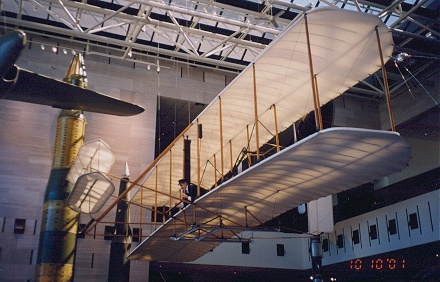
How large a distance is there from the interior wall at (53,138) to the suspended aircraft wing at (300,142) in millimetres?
4272

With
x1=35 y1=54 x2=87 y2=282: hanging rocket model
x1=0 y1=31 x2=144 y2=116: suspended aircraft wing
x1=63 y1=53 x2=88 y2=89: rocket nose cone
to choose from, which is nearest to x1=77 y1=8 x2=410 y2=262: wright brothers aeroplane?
x1=0 y1=31 x2=144 y2=116: suspended aircraft wing

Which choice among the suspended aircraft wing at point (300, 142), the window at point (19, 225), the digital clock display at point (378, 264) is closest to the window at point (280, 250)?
the digital clock display at point (378, 264)

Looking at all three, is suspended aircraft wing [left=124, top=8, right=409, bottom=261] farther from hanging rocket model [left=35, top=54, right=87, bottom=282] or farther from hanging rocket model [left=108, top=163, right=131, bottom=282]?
hanging rocket model [left=35, top=54, right=87, bottom=282]

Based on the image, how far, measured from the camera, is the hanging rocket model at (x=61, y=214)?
443 inches

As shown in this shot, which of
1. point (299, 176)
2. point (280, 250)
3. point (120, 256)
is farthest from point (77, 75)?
point (280, 250)

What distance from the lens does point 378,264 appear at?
19.4 meters

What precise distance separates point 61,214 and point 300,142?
24.3 feet

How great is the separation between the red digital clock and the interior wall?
9.58 m

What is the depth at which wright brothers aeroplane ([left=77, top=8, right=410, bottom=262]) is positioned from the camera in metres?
7.46

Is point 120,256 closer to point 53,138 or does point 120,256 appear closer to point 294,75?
point 53,138

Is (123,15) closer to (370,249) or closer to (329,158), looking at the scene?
(329,158)

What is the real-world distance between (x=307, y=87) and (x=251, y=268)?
41.1 ft

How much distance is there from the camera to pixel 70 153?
40.9ft

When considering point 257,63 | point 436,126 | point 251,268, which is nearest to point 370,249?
point 251,268
